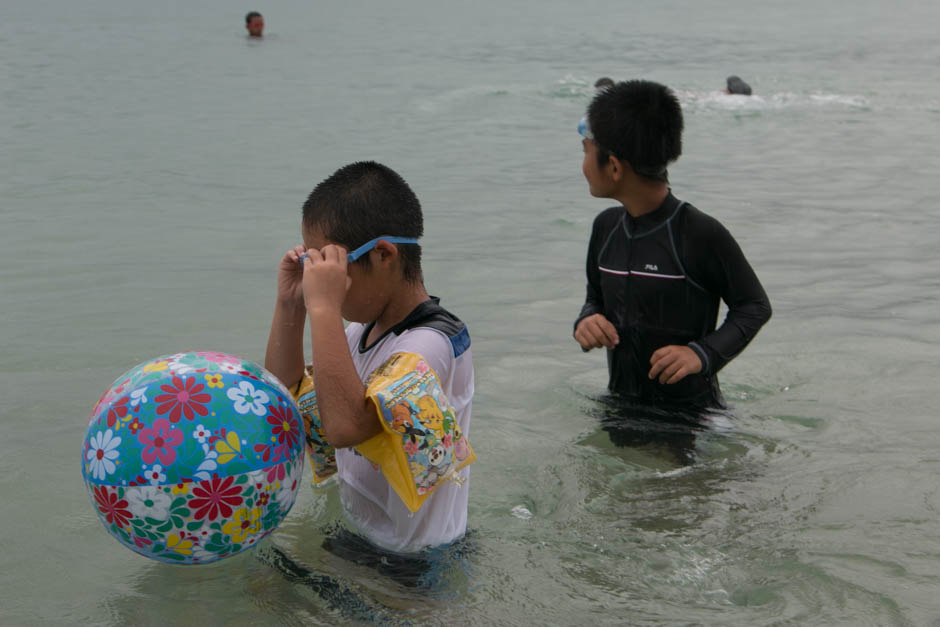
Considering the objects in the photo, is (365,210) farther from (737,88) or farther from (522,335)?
(737,88)

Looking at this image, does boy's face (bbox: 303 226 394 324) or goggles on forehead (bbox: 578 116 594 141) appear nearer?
boy's face (bbox: 303 226 394 324)

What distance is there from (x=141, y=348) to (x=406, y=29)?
31.2 m

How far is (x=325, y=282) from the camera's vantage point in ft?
10.3

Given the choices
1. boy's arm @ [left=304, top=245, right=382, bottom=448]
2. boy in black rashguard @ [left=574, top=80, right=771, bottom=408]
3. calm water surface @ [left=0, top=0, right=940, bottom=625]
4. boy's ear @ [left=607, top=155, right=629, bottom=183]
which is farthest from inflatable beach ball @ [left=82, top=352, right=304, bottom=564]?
boy's ear @ [left=607, top=155, right=629, bottom=183]

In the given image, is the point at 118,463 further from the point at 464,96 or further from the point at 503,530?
the point at 464,96

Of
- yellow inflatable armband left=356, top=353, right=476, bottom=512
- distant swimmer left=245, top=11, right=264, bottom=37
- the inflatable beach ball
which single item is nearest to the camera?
yellow inflatable armband left=356, top=353, right=476, bottom=512

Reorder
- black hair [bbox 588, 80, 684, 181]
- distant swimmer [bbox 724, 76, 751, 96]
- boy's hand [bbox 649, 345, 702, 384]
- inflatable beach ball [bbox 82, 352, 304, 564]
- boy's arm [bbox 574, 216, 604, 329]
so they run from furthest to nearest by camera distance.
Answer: distant swimmer [bbox 724, 76, 751, 96] → boy's arm [bbox 574, 216, 604, 329] → black hair [bbox 588, 80, 684, 181] → boy's hand [bbox 649, 345, 702, 384] → inflatable beach ball [bbox 82, 352, 304, 564]

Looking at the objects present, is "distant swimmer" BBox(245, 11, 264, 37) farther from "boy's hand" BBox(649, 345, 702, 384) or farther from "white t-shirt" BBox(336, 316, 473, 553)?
"white t-shirt" BBox(336, 316, 473, 553)

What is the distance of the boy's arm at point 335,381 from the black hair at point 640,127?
78.3 inches

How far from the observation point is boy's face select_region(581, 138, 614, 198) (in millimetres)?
4734

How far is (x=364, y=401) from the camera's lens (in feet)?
10.0

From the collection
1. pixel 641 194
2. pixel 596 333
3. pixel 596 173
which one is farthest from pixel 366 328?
pixel 641 194

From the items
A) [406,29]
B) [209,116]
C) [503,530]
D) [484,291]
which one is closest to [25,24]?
[406,29]

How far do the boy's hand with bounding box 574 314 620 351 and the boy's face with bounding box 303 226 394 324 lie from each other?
1597 mm
